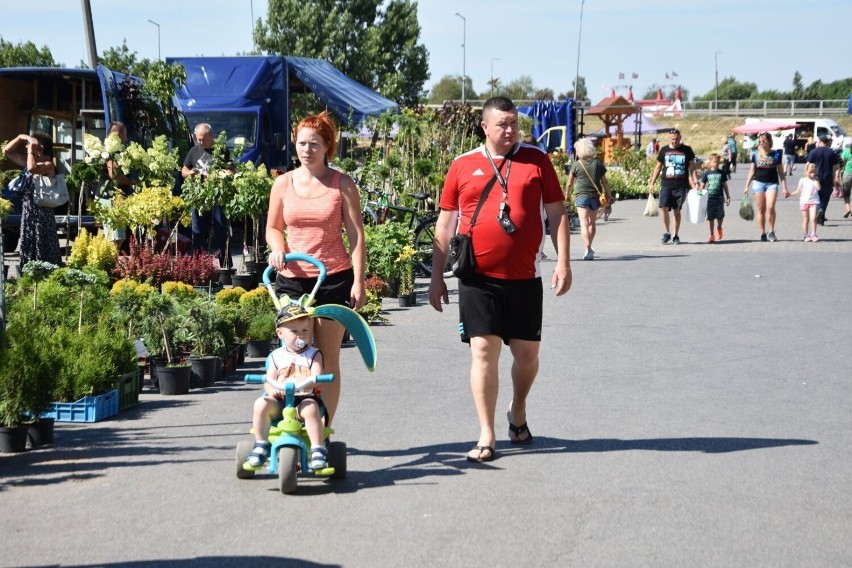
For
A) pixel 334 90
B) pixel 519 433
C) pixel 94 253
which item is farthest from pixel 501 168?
pixel 334 90

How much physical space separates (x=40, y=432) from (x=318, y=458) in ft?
6.52

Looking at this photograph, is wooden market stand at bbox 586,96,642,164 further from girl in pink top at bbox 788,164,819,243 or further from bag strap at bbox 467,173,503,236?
bag strap at bbox 467,173,503,236

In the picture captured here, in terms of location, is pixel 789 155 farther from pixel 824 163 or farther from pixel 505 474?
pixel 505 474

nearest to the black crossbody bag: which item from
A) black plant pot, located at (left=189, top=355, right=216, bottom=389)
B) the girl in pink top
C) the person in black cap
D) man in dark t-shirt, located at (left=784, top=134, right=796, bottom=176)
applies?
the person in black cap

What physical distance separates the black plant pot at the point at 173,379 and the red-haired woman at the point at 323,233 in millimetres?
2401

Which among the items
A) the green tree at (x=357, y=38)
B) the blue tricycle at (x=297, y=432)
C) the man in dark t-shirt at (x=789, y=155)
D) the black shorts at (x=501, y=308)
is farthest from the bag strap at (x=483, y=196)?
the green tree at (x=357, y=38)

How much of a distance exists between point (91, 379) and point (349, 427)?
172 centimetres

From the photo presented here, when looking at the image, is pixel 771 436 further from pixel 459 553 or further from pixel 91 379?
pixel 91 379

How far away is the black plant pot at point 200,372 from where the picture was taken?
30.6 feet

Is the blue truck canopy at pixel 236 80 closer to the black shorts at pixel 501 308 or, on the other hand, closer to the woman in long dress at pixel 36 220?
the woman in long dress at pixel 36 220

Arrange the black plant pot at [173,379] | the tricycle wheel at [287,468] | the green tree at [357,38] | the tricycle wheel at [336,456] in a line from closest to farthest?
the tricycle wheel at [287,468]
the tricycle wheel at [336,456]
the black plant pot at [173,379]
the green tree at [357,38]

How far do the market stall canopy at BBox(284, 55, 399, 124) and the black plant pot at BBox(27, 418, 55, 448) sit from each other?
1850 centimetres

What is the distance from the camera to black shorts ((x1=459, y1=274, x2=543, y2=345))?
6992mm

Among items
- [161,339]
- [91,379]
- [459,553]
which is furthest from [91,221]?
[459,553]
